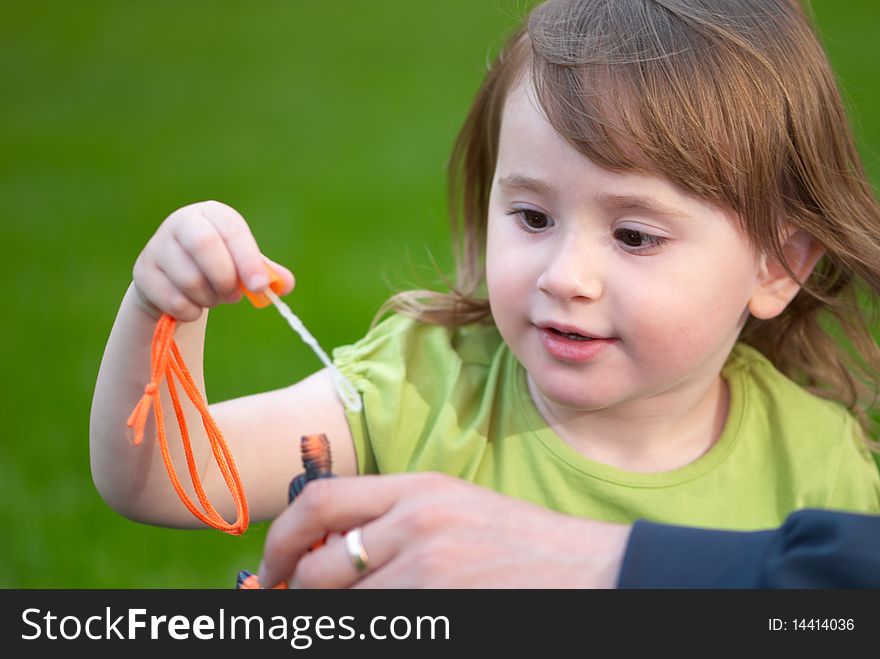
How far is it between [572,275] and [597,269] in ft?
0.17

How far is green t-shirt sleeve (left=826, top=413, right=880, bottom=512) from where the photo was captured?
2.22 meters

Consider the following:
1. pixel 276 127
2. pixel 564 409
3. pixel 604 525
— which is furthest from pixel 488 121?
pixel 276 127

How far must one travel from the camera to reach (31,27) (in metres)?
8.65

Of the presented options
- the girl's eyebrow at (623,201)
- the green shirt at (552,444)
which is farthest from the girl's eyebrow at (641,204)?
the green shirt at (552,444)

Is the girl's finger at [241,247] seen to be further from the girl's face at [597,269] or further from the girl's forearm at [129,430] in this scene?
the girl's face at [597,269]

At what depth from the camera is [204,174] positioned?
583cm

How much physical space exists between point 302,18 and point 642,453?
7548 mm

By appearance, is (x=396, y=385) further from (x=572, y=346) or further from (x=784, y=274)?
(x=784, y=274)

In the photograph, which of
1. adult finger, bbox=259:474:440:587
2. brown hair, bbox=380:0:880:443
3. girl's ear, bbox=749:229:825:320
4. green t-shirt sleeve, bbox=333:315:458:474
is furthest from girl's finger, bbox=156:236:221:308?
girl's ear, bbox=749:229:825:320

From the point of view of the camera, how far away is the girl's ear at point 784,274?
7.02ft

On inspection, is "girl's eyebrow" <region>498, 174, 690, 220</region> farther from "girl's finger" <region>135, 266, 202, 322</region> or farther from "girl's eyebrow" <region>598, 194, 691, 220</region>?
"girl's finger" <region>135, 266, 202, 322</region>

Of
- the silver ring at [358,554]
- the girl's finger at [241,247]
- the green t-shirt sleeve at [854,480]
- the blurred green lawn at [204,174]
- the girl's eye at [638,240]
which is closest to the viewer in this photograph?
the silver ring at [358,554]

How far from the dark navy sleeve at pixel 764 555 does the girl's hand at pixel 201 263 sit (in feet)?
1.90

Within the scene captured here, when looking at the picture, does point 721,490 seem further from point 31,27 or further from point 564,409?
point 31,27
